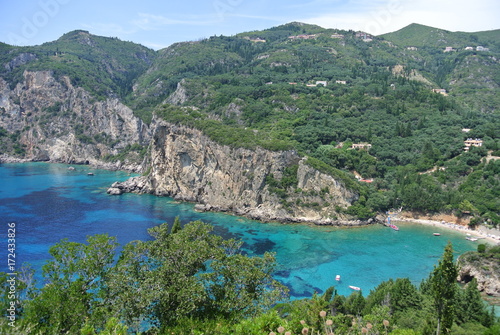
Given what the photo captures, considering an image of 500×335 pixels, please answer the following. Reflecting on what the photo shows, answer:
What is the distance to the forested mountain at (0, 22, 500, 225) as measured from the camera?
51469mm

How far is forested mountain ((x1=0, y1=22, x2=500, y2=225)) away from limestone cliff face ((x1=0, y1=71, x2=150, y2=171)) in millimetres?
1711

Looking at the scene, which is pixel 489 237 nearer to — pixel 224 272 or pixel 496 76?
pixel 224 272

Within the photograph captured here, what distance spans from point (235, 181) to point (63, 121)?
6939cm

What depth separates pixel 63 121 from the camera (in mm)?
99688

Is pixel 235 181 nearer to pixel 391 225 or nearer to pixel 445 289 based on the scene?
pixel 391 225

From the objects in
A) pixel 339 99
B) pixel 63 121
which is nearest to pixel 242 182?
pixel 339 99

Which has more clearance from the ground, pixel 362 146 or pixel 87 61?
pixel 87 61

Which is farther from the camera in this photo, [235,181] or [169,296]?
[235,181]

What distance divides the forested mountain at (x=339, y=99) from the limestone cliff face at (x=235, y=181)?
120cm

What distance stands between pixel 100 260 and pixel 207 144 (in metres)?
43.0

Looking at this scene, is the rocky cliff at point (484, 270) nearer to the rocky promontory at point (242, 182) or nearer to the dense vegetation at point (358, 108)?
the dense vegetation at point (358, 108)

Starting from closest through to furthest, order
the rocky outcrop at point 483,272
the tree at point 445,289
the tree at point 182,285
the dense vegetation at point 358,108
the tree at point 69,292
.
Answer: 1. the tree at point 69,292
2. the tree at point 182,285
3. the tree at point 445,289
4. the rocky outcrop at point 483,272
5. the dense vegetation at point 358,108

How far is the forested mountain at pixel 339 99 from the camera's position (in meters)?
51.5

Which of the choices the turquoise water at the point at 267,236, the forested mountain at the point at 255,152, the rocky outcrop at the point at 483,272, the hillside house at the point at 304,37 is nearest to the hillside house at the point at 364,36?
the forested mountain at the point at 255,152
